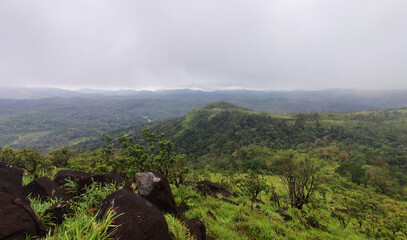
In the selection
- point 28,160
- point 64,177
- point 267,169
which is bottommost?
point 267,169

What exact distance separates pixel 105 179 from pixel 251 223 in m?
7.18

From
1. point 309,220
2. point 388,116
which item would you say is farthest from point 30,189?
point 388,116

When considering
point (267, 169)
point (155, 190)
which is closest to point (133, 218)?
point (155, 190)

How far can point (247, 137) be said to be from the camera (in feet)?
436

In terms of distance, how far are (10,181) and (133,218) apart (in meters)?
4.40

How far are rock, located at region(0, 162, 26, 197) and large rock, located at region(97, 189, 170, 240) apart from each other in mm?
2616

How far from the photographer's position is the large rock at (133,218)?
3.47 m

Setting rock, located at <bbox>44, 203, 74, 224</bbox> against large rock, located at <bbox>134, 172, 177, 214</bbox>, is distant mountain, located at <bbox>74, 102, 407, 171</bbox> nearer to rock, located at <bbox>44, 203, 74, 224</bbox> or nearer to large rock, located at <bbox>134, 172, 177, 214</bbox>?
large rock, located at <bbox>134, 172, 177, 214</bbox>

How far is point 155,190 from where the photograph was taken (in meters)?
6.59

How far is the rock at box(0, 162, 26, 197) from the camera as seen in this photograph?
429 centimetres

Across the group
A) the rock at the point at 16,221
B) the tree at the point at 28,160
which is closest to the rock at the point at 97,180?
the rock at the point at 16,221

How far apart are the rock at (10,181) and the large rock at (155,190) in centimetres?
334

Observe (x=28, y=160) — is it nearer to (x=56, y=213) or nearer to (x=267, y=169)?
(x=56, y=213)

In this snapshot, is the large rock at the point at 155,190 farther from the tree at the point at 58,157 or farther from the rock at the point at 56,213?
the tree at the point at 58,157
